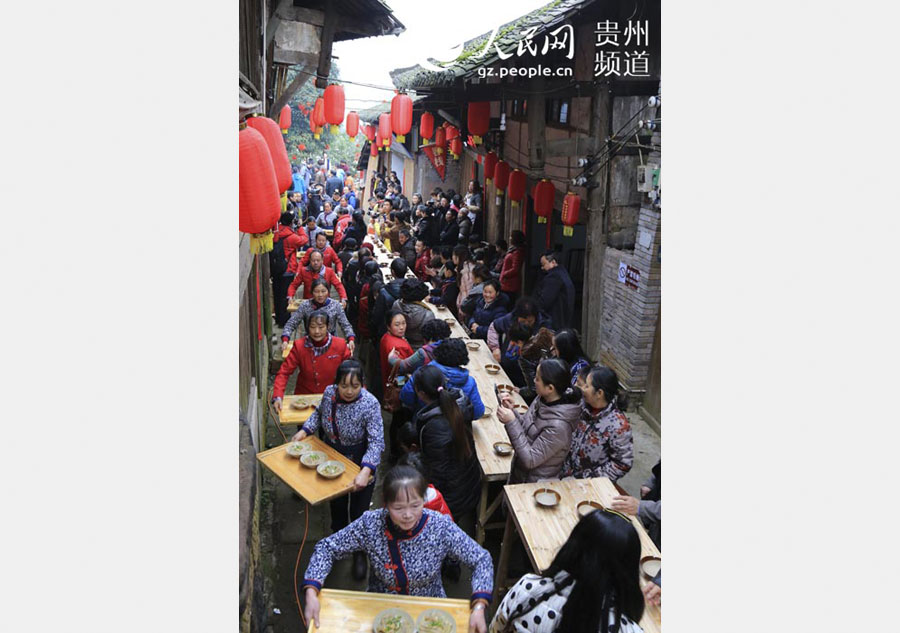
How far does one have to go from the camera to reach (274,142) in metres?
4.25

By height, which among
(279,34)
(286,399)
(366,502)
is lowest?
(366,502)

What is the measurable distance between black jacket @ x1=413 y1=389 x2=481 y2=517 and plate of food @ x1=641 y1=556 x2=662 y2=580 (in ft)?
5.53

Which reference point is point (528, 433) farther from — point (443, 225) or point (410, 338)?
point (443, 225)

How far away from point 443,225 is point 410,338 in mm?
8610

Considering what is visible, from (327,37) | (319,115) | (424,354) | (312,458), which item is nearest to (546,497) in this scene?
(312,458)

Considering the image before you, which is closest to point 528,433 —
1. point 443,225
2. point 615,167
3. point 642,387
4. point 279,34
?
point 642,387

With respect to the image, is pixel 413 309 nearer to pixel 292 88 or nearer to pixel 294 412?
pixel 294 412

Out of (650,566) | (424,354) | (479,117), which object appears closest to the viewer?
(650,566)

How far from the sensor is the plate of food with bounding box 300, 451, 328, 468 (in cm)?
477

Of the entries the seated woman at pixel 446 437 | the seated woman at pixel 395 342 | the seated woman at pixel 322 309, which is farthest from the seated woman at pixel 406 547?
the seated woman at pixel 322 309

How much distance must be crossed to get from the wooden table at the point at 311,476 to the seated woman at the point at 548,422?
115 centimetres

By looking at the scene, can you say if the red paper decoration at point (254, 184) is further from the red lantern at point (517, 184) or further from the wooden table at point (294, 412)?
the red lantern at point (517, 184)

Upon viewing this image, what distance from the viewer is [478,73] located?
805 cm

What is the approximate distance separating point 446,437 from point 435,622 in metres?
1.82
